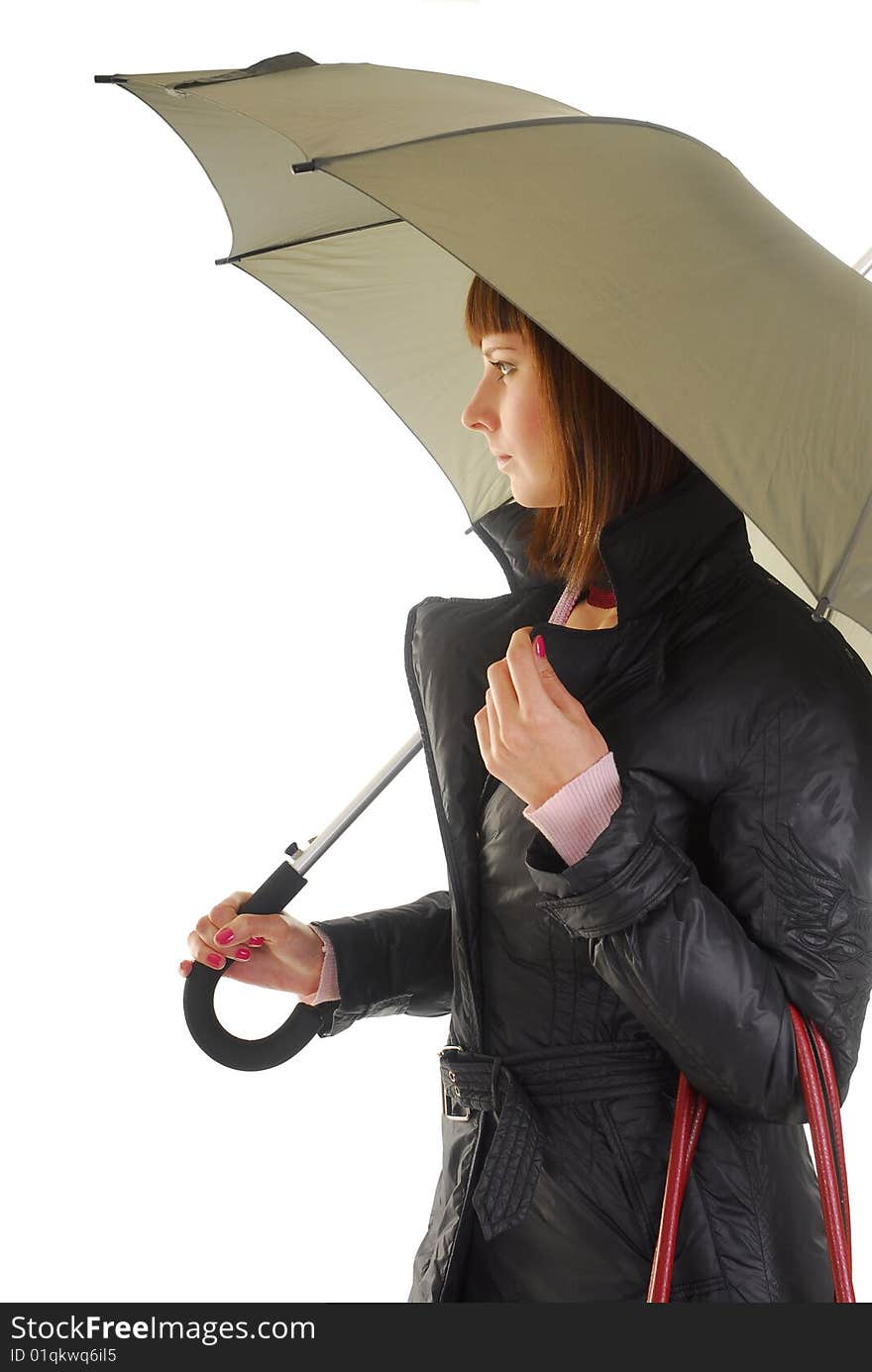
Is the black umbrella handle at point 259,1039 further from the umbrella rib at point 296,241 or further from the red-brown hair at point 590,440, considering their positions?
the umbrella rib at point 296,241

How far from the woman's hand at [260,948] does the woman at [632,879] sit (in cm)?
21

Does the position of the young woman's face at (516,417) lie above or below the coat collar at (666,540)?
above

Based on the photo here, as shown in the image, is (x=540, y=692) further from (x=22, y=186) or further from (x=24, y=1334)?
(x=22, y=186)

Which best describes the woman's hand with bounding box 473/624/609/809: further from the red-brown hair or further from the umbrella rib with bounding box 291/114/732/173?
the umbrella rib with bounding box 291/114/732/173

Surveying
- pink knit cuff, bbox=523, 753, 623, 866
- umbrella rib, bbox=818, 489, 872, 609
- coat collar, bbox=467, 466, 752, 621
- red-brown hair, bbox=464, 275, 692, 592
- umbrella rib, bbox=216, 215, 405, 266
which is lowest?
pink knit cuff, bbox=523, 753, 623, 866

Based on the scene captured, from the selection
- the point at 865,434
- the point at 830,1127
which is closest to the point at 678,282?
the point at 865,434

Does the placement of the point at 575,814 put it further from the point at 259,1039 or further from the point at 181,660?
the point at 181,660

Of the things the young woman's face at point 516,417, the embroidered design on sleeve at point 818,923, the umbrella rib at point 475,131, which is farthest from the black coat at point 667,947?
the umbrella rib at point 475,131

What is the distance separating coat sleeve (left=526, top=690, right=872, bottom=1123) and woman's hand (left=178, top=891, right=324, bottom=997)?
45 centimetres

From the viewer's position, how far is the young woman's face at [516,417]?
4.15 feet

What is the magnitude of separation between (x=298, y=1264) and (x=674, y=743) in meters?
2.01

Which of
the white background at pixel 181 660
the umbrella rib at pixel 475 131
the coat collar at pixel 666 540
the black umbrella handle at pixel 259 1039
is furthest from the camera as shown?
the white background at pixel 181 660

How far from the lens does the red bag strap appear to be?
104cm

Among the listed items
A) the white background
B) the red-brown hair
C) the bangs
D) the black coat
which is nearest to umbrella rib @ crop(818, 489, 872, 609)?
the black coat
